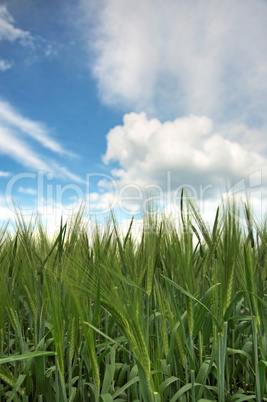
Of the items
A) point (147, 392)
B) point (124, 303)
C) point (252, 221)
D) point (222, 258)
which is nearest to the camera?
point (147, 392)

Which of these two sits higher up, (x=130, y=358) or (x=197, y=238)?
(x=197, y=238)

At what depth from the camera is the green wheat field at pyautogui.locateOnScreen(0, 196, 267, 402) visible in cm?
124

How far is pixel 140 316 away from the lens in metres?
1.26

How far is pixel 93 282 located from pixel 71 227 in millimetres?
669

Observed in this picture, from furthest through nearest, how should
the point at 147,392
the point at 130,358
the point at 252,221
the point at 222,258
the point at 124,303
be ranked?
1. the point at 252,221
2. the point at 130,358
3. the point at 222,258
4. the point at 124,303
5. the point at 147,392

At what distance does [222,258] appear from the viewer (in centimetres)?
144

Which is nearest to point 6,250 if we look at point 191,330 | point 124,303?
point 124,303

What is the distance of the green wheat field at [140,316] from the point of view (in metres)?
1.24

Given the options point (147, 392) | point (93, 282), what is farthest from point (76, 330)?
point (147, 392)

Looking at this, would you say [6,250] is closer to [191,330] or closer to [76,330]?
[76,330]

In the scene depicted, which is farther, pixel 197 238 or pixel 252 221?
pixel 252 221

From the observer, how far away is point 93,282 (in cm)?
138

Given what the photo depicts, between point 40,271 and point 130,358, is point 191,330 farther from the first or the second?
point 40,271

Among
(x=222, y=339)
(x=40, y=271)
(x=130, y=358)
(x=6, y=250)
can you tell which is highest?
(x=6, y=250)
